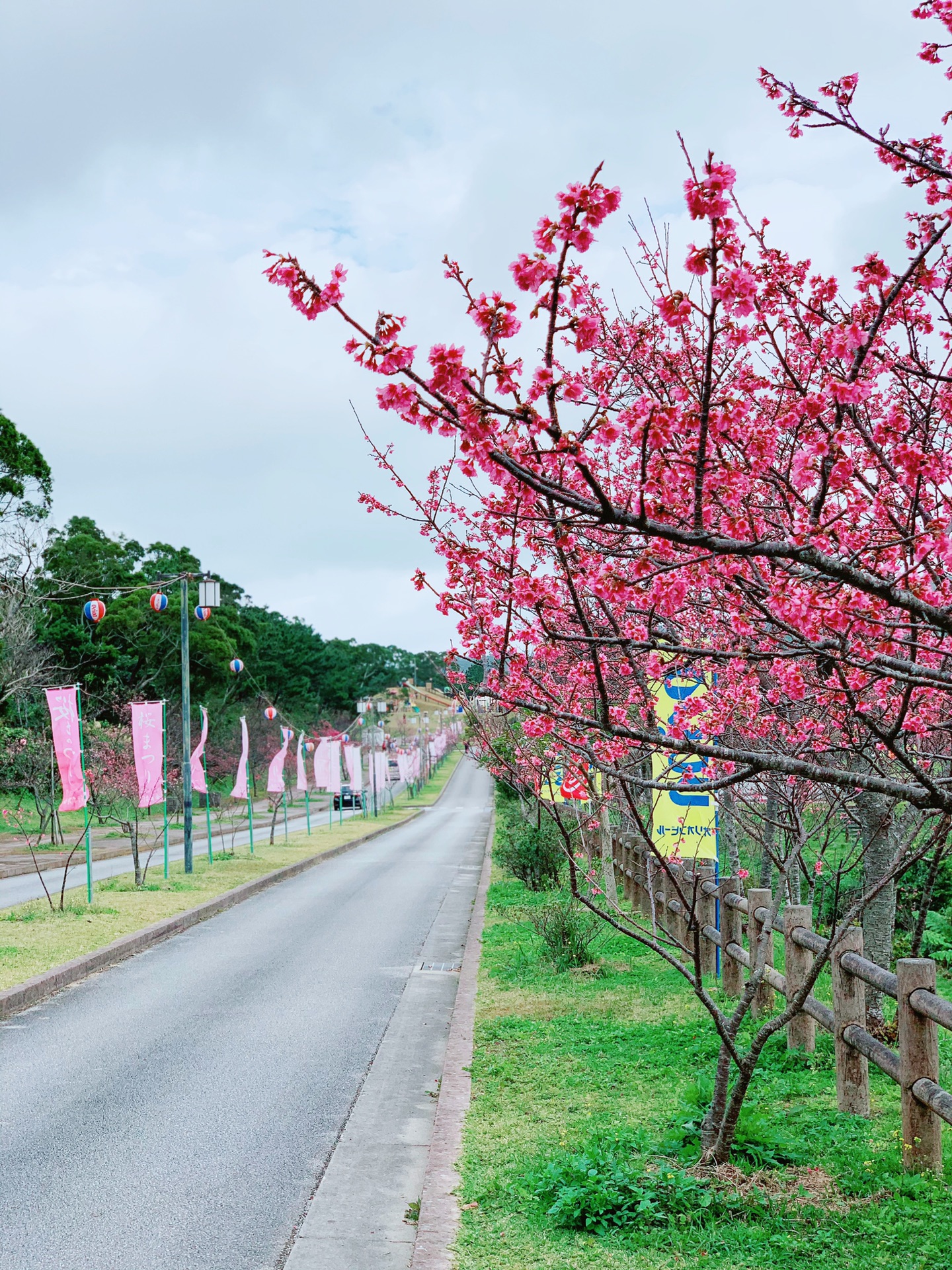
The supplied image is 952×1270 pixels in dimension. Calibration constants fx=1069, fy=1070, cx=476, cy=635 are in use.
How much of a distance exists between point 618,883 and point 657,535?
15.1 metres

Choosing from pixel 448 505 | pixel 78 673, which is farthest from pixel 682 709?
pixel 78 673

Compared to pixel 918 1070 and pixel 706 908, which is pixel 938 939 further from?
pixel 918 1070

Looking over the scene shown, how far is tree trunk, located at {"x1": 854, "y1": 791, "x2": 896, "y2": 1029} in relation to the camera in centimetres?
691

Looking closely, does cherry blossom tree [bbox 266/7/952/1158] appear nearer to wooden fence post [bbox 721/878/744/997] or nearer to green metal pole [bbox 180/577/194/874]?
wooden fence post [bbox 721/878/744/997]

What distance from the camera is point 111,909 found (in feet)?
49.1

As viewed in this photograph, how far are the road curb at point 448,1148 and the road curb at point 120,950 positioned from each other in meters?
3.82

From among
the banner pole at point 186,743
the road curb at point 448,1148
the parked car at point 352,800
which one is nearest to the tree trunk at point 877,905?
the road curb at point 448,1148

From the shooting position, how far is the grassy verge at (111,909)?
1141 centimetres

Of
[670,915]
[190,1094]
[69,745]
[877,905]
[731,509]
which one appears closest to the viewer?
[731,509]

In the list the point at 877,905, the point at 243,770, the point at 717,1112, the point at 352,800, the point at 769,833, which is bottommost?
the point at 352,800

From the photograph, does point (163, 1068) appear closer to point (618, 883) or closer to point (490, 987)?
point (490, 987)

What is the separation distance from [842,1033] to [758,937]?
168 centimetres

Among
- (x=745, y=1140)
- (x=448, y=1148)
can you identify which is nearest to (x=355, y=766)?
(x=448, y=1148)

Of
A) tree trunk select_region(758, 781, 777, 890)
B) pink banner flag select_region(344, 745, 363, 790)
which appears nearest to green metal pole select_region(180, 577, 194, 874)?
tree trunk select_region(758, 781, 777, 890)
